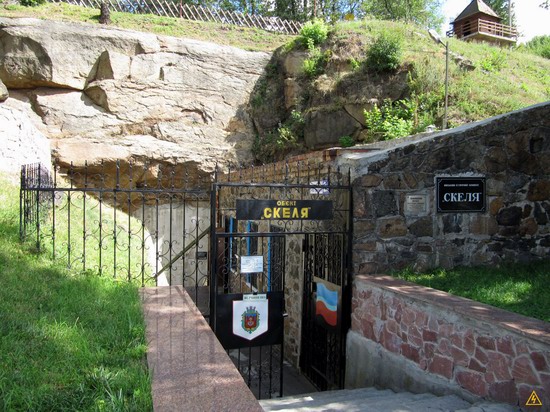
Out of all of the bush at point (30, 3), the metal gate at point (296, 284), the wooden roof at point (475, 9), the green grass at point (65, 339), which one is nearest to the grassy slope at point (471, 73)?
the metal gate at point (296, 284)

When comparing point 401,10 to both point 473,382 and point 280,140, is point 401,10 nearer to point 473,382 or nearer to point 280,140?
point 280,140

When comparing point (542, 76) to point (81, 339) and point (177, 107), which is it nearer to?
point (177, 107)

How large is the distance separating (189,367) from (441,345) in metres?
2.39

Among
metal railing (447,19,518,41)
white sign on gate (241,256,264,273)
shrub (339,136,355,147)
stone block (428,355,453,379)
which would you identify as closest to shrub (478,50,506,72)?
shrub (339,136,355,147)

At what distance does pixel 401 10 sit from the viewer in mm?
28797

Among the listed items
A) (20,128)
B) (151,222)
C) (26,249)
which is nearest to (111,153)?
(151,222)

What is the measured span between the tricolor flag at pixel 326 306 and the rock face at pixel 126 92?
33.2 ft

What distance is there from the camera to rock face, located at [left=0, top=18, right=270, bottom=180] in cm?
1402

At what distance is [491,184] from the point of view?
550 cm

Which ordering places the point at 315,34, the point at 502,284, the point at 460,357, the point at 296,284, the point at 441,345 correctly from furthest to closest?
1. the point at 315,34
2. the point at 296,284
3. the point at 502,284
4. the point at 441,345
5. the point at 460,357

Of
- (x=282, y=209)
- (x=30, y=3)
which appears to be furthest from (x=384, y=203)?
(x=30, y=3)

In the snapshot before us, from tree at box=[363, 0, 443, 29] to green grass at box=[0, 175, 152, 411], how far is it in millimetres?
28735

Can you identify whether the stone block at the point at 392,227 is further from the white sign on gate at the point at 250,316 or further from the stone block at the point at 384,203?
the white sign on gate at the point at 250,316

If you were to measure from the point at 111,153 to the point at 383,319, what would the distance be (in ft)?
38.8
